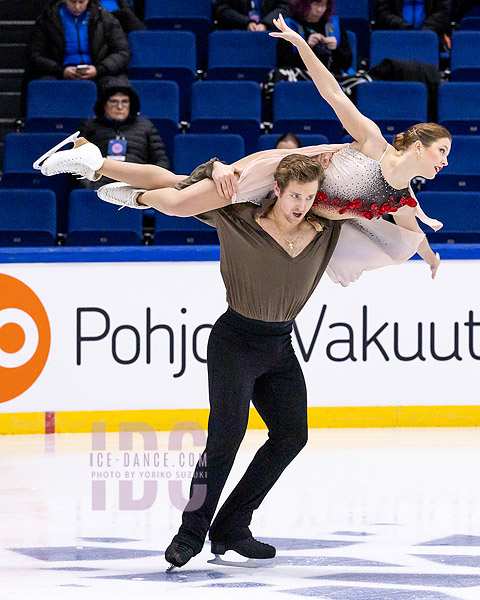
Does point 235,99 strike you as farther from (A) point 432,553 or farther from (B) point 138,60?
(A) point 432,553

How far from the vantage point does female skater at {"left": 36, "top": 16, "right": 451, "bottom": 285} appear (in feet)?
11.9

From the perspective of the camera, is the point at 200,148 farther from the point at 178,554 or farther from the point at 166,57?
the point at 178,554

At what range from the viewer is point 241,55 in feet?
29.2

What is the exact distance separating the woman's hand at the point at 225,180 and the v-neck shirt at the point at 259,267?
0.12 m

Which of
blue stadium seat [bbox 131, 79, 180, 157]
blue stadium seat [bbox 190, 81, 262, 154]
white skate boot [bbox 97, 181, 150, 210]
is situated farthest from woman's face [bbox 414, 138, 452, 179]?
blue stadium seat [bbox 131, 79, 180, 157]

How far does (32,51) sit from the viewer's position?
28.8ft

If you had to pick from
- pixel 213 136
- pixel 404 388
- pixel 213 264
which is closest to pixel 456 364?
pixel 404 388

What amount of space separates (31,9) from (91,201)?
357cm

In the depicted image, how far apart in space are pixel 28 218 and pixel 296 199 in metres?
3.99

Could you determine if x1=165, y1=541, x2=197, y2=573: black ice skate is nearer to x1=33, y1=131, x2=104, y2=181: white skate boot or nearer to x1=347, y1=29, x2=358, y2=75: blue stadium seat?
x1=33, y1=131, x2=104, y2=181: white skate boot

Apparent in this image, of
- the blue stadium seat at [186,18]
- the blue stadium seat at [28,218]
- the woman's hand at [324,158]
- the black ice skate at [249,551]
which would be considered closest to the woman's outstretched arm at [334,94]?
the woman's hand at [324,158]

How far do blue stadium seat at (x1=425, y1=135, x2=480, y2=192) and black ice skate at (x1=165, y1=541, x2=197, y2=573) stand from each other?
4.74 metres

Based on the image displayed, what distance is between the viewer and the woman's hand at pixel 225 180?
3.67 m

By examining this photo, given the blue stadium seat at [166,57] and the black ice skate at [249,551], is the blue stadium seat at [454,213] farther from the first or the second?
the black ice skate at [249,551]
